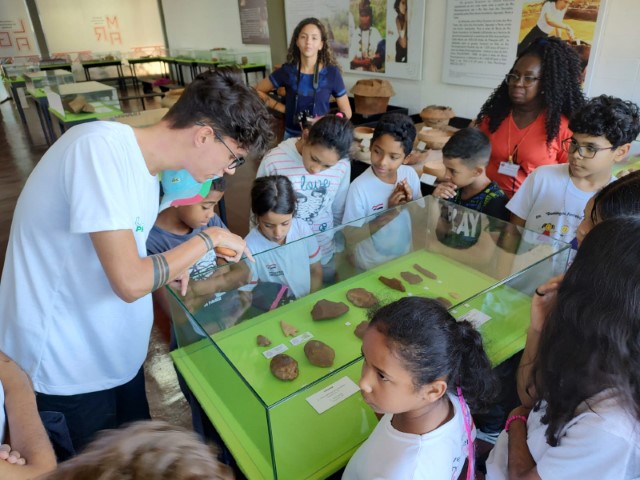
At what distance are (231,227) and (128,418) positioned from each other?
2.60 meters

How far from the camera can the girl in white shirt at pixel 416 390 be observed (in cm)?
91

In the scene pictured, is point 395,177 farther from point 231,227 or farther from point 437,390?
point 231,227

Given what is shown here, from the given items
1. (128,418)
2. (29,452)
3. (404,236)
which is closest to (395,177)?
(404,236)

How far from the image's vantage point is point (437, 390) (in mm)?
939

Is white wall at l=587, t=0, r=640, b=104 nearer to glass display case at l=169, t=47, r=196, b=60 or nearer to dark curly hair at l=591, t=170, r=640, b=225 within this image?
dark curly hair at l=591, t=170, r=640, b=225

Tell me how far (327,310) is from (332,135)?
2.85 feet

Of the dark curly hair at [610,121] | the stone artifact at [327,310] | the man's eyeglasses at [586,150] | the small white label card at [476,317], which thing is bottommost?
the stone artifact at [327,310]

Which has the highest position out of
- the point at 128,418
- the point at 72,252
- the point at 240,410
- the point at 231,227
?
the point at 72,252

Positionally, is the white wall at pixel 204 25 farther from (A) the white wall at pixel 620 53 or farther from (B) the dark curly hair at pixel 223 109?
(B) the dark curly hair at pixel 223 109

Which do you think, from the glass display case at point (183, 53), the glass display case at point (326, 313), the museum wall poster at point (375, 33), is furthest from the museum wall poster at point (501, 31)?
the glass display case at point (183, 53)

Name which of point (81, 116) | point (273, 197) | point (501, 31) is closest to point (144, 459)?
point (273, 197)

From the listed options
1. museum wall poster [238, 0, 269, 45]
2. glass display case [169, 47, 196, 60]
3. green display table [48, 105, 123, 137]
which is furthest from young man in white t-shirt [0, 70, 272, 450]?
glass display case [169, 47, 196, 60]

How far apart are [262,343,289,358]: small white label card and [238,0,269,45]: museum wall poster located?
7420 mm

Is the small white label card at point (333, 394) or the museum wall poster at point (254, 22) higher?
the museum wall poster at point (254, 22)
